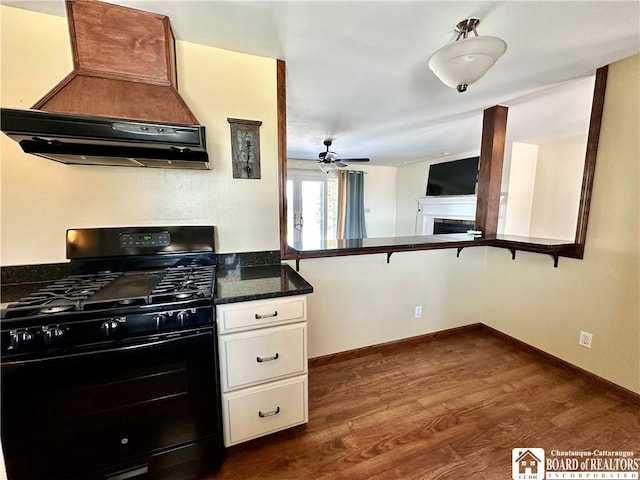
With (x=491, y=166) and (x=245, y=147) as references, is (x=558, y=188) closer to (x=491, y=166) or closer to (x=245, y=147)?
(x=491, y=166)

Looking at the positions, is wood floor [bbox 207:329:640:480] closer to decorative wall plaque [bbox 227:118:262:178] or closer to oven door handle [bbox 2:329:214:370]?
oven door handle [bbox 2:329:214:370]

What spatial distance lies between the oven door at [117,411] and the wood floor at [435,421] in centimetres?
33

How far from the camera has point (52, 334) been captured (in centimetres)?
102

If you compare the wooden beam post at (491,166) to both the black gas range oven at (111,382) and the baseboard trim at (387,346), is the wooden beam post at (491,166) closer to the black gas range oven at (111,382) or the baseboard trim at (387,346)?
the baseboard trim at (387,346)

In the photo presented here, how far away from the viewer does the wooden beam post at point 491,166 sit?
2668 mm

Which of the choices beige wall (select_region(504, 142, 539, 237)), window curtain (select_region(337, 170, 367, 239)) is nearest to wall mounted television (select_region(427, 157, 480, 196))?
beige wall (select_region(504, 142, 539, 237))

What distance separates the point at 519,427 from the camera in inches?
63.7

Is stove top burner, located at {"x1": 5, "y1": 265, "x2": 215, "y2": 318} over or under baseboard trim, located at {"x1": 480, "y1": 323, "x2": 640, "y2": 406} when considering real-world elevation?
over

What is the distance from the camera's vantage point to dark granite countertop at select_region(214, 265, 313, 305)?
1.34 m

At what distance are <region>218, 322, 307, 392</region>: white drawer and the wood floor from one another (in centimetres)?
43

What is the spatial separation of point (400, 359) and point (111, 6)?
9.85ft

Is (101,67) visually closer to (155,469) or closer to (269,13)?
(269,13)

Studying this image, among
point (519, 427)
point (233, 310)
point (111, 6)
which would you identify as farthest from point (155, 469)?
point (111, 6)

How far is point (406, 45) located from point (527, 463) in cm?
245
